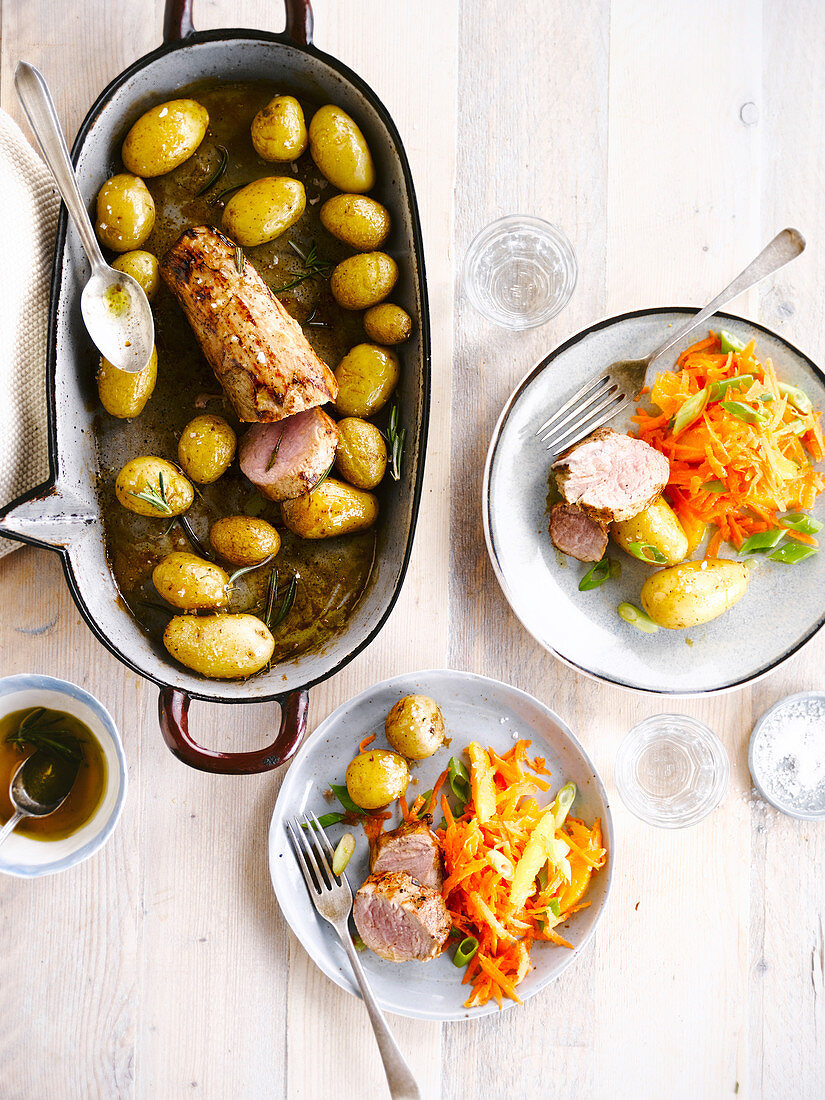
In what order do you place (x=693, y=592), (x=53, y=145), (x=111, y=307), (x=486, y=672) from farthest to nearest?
(x=486, y=672), (x=693, y=592), (x=111, y=307), (x=53, y=145)

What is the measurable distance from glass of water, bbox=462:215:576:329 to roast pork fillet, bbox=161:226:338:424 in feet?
1.25

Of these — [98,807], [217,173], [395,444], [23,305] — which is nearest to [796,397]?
[395,444]

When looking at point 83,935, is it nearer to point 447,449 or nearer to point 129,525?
point 129,525

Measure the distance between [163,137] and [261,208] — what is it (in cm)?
19

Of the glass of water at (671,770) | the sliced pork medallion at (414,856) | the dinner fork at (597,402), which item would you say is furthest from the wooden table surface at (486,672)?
the sliced pork medallion at (414,856)

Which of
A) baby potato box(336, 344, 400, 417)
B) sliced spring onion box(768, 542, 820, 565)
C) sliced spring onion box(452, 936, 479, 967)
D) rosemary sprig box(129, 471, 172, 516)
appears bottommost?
sliced spring onion box(452, 936, 479, 967)

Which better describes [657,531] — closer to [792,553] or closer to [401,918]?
[792,553]

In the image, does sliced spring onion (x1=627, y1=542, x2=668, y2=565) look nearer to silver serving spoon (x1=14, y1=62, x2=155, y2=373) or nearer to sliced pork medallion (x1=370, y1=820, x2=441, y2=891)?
sliced pork medallion (x1=370, y1=820, x2=441, y2=891)

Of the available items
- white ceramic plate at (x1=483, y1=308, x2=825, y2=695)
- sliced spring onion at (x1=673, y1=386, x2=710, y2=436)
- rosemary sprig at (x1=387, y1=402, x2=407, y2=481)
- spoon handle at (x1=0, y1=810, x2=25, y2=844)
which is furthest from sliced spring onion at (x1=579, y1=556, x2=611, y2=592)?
spoon handle at (x1=0, y1=810, x2=25, y2=844)

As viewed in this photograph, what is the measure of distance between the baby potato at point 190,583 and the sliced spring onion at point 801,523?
0.97 meters

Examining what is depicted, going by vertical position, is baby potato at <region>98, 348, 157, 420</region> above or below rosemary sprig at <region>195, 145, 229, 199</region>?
below

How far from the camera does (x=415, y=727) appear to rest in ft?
4.33

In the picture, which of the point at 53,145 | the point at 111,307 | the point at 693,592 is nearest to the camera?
the point at 53,145

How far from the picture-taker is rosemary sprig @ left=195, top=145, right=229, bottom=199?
1.31m
